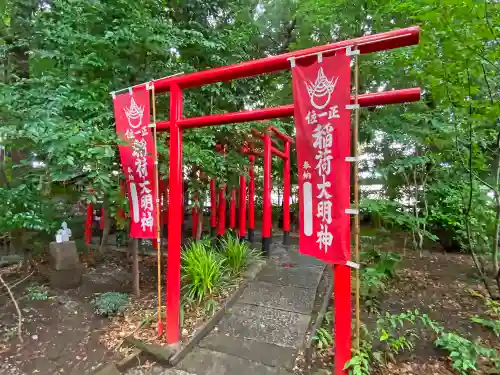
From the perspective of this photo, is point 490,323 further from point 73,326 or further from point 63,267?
point 63,267

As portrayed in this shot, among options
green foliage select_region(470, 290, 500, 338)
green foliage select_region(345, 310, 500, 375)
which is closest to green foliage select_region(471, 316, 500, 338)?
green foliage select_region(470, 290, 500, 338)

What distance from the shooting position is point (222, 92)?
5066 mm

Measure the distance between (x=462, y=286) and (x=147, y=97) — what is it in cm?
568

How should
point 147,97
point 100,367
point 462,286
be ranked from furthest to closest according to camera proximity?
point 462,286 → point 147,97 → point 100,367

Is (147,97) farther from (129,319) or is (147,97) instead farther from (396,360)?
(396,360)

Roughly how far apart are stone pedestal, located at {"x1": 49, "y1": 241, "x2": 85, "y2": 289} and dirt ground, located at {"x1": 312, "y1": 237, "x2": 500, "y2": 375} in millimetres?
3888

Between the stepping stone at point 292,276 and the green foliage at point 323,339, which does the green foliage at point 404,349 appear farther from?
the stepping stone at point 292,276

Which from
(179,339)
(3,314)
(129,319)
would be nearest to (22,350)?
(3,314)

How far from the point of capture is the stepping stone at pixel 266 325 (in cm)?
339

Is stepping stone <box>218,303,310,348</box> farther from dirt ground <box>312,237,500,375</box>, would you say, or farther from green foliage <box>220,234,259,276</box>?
green foliage <box>220,234,259,276</box>

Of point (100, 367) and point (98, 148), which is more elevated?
point (98, 148)

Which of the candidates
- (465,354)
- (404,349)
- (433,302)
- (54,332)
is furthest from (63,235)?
(433,302)

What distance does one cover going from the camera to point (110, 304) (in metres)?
4.04

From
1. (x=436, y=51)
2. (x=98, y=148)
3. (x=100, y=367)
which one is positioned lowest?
(x=100, y=367)
